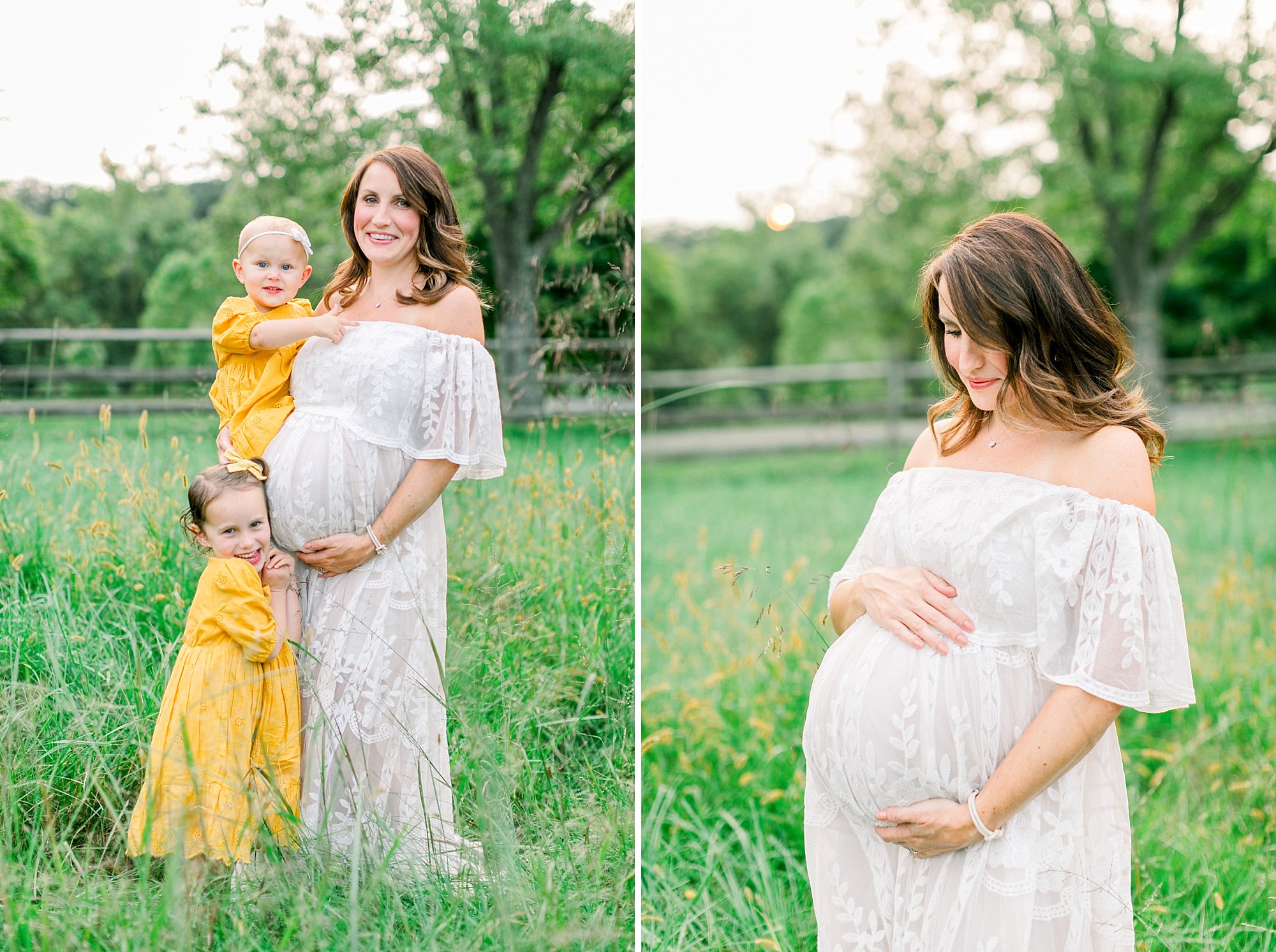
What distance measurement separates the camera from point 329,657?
7.88 feet

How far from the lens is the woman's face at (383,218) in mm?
2365

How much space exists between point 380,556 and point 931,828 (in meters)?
1.41

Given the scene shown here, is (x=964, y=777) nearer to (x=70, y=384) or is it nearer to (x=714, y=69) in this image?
(x=70, y=384)

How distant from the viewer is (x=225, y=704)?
7.01ft

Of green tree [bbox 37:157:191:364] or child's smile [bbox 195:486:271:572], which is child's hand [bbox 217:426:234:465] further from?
green tree [bbox 37:157:191:364]

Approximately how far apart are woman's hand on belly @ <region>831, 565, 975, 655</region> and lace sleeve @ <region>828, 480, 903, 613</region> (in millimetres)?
46

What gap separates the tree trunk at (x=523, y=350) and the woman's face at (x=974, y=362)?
146cm

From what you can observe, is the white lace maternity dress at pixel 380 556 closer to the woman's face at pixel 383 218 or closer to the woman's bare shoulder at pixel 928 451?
the woman's face at pixel 383 218

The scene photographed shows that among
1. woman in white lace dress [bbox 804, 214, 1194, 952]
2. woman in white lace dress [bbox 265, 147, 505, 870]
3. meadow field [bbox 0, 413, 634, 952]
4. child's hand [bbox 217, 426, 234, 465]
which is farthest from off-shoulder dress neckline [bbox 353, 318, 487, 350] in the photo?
woman in white lace dress [bbox 804, 214, 1194, 952]

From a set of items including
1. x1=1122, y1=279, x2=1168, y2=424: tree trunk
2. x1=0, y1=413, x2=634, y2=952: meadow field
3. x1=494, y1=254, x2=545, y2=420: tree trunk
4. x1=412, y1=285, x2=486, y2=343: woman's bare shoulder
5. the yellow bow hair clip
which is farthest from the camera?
x1=1122, y1=279, x2=1168, y2=424: tree trunk

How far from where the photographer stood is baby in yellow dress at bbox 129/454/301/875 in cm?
210

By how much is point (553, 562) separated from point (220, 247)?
20.6ft

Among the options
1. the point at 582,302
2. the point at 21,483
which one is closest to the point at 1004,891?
the point at 582,302

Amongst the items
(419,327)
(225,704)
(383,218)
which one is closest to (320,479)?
(419,327)
